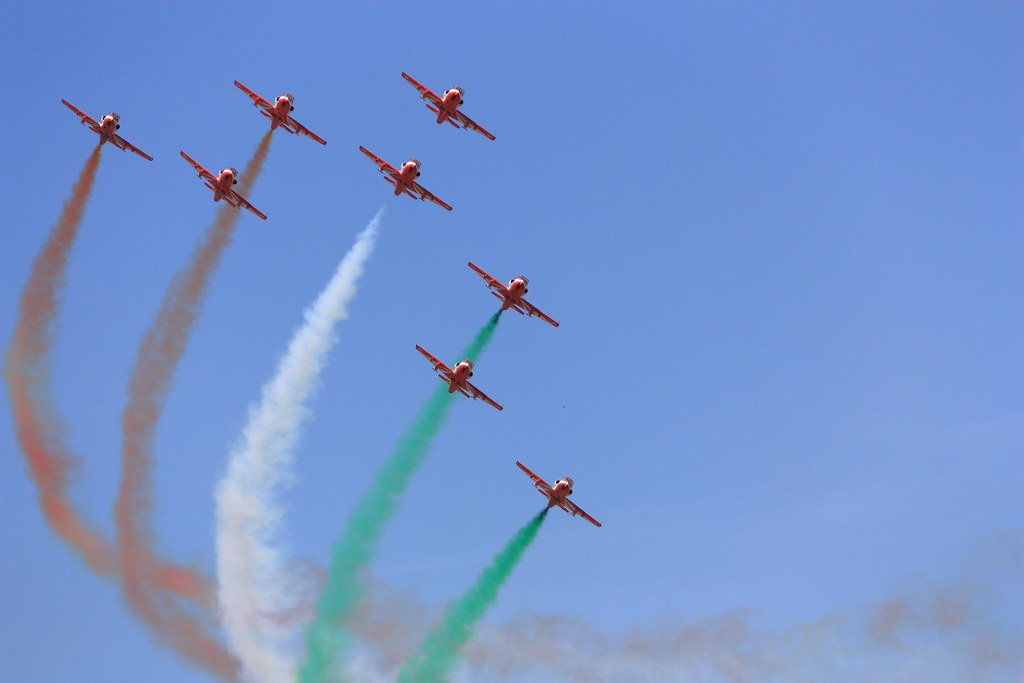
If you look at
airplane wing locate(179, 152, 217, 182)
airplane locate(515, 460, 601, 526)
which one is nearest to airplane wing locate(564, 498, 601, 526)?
airplane locate(515, 460, 601, 526)

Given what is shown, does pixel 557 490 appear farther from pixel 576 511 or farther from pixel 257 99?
pixel 257 99

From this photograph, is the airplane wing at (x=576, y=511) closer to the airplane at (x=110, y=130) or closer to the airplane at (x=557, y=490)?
the airplane at (x=557, y=490)

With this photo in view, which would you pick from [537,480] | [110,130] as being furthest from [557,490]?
[110,130]

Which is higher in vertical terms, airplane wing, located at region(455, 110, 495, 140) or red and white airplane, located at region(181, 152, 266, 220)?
airplane wing, located at region(455, 110, 495, 140)

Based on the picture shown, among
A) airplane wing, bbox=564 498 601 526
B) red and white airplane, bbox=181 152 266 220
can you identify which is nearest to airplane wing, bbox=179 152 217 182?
red and white airplane, bbox=181 152 266 220

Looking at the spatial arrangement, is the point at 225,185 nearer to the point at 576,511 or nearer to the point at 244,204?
the point at 244,204

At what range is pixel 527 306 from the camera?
9819cm

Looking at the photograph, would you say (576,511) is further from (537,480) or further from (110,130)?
(110,130)

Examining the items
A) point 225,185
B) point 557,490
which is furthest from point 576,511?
point 225,185

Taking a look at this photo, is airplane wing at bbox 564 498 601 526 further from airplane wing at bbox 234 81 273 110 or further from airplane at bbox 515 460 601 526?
airplane wing at bbox 234 81 273 110

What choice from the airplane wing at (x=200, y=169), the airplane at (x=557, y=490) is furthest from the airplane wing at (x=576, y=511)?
the airplane wing at (x=200, y=169)

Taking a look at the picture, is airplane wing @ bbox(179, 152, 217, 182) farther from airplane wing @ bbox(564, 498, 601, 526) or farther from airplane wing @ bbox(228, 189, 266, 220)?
airplane wing @ bbox(564, 498, 601, 526)

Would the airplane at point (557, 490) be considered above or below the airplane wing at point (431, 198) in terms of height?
below

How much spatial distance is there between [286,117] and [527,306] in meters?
21.3
